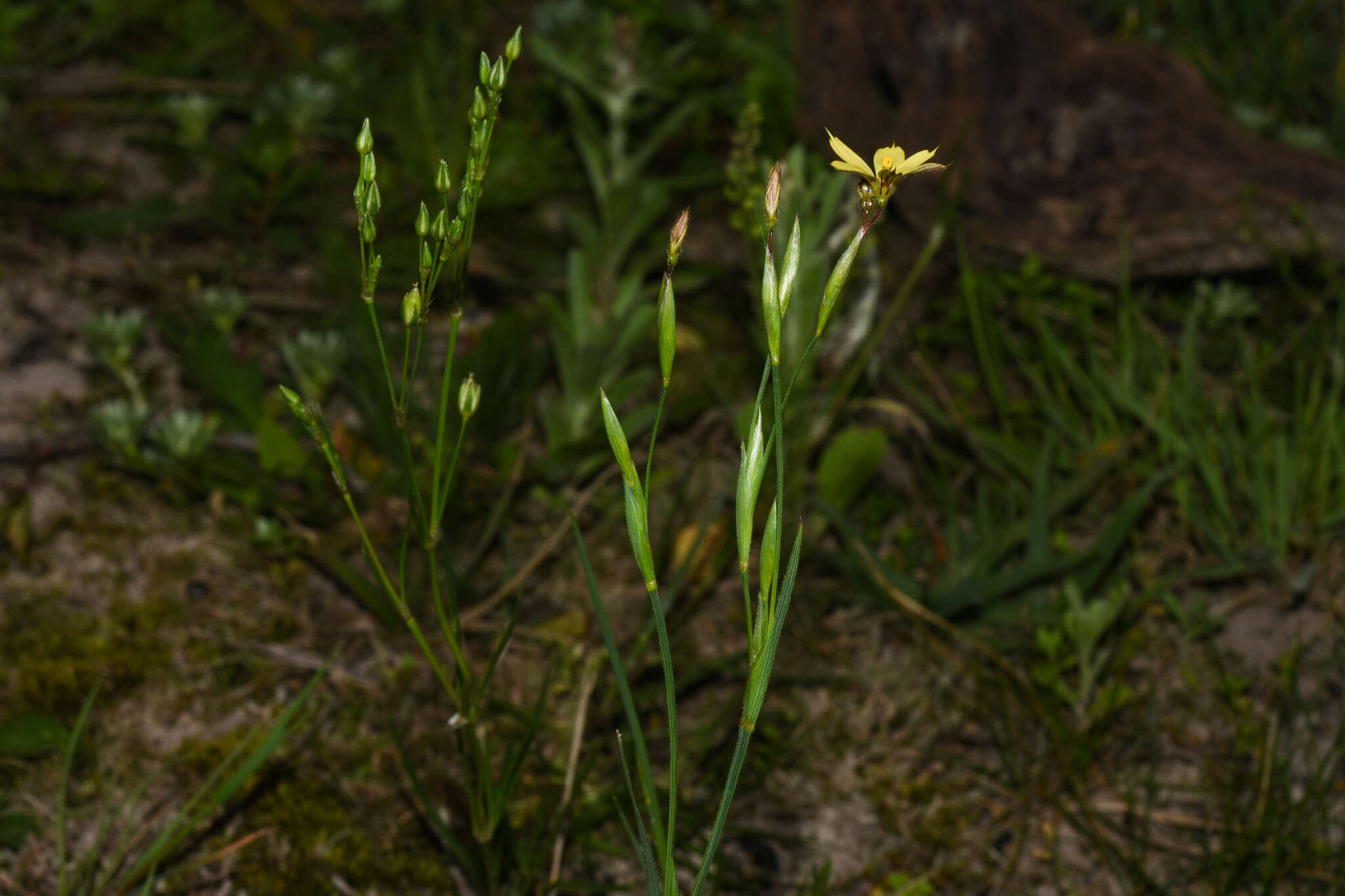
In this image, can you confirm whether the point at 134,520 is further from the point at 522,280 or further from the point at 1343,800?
the point at 1343,800

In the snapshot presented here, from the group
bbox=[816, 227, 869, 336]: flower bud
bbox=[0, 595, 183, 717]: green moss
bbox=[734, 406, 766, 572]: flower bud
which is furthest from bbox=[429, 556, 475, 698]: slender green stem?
bbox=[0, 595, 183, 717]: green moss

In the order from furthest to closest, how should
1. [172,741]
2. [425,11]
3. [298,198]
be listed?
[425,11] → [298,198] → [172,741]

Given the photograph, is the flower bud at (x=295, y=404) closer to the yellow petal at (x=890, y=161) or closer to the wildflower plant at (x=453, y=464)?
the wildflower plant at (x=453, y=464)

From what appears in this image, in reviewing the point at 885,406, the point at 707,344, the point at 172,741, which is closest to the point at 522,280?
the point at 707,344

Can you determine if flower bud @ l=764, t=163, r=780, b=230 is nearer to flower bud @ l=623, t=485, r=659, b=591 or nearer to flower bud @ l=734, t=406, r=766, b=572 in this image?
flower bud @ l=734, t=406, r=766, b=572

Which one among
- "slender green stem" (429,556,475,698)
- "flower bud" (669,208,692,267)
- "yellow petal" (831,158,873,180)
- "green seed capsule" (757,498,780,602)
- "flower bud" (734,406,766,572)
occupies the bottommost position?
"slender green stem" (429,556,475,698)

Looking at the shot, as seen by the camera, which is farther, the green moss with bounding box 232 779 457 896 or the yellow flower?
the green moss with bounding box 232 779 457 896

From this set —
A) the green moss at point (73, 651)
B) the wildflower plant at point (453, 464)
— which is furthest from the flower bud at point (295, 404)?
the green moss at point (73, 651)
